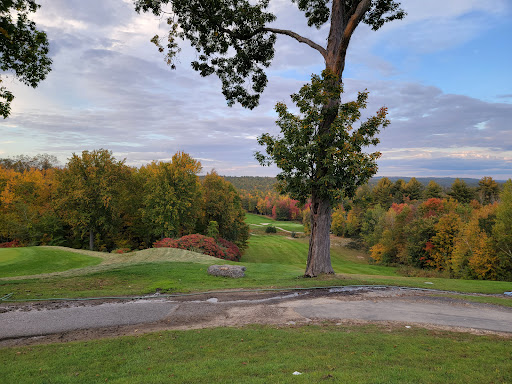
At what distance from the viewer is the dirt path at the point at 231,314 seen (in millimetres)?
7996

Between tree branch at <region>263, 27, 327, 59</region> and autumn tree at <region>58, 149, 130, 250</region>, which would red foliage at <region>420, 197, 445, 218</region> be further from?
autumn tree at <region>58, 149, 130, 250</region>

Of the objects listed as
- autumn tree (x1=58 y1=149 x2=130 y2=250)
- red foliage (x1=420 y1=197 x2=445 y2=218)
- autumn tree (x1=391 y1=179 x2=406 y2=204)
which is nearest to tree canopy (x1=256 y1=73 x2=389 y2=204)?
autumn tree (x1=58 y1=149 x2=130 y2=250)

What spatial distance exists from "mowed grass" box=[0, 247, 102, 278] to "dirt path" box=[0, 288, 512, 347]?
8652 millimetres

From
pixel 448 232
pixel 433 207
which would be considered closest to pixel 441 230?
pixel 448 232

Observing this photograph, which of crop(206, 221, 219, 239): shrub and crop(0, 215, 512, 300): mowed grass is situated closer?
crop(0, 215, 512, 300): mowed grass

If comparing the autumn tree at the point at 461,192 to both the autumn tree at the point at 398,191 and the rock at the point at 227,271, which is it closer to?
the autumn tree at the point at 398,191

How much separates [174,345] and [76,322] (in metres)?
3.79

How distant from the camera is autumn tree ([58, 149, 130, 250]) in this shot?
3262cm

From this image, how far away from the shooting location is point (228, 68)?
15.8 meters

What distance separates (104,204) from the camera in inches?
1303

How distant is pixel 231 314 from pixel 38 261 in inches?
637

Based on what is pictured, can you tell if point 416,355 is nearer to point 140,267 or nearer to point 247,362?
point 247,362

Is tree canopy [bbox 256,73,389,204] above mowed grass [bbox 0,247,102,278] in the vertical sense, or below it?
above

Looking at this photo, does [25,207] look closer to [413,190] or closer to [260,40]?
[260,40]
